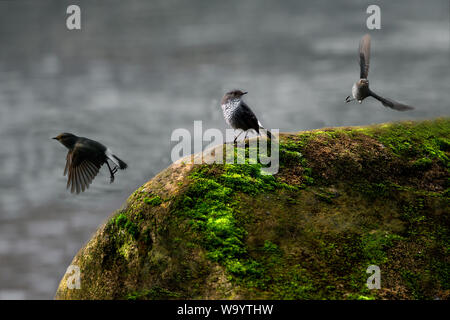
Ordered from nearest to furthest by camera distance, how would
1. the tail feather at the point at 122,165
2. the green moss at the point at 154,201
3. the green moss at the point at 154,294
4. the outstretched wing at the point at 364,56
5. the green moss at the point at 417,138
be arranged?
the green moss at the point at 154,294 → the green moss at the point at 154,201 → the tail feather at the point at 122,165 → the green moss at the point at 417,138 → the outstretched wing at the point at 364,56

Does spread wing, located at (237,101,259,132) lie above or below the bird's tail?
above

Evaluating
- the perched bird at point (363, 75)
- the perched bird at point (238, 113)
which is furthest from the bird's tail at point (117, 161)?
the perched bird at point (363, 75)

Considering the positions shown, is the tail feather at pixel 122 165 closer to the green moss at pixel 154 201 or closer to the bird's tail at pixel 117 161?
the bird's tail at pixel 117 161

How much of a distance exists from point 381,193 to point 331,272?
5.93 feet

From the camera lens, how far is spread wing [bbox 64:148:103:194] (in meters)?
6.30

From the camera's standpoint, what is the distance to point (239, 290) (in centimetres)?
496

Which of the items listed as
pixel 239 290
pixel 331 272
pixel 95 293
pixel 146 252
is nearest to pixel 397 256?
pixel 331 272

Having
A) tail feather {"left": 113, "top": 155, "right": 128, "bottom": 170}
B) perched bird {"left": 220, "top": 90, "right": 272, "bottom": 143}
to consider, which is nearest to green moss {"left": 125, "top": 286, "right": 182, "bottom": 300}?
tail feather {"left": 113, "top": 155, "right": 128, "bottom": 170}

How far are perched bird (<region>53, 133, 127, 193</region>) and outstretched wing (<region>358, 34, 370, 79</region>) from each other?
A: 449 centimetres

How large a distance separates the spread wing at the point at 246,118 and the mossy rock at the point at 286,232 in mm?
628

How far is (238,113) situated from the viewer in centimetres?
661

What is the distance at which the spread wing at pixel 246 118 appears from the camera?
6582 mm

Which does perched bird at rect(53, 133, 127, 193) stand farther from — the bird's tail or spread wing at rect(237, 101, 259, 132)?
spread wing at rect(237, 101, 259, 132)
